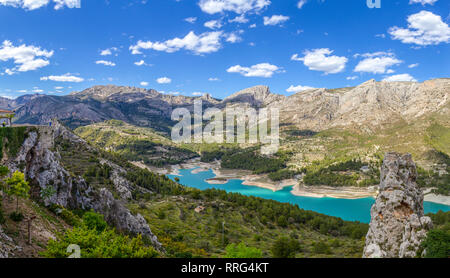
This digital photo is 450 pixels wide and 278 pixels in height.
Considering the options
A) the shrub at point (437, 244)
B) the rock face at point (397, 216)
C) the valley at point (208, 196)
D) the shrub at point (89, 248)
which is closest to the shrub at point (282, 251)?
the valley at point (208, 196)

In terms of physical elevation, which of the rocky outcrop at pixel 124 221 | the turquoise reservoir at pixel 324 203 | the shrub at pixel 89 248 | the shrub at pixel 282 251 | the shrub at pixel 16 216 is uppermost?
the shrub at pixel 16 216

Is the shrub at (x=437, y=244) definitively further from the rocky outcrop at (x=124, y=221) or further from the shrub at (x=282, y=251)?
the rocky outcrop at (x=124, y=221)

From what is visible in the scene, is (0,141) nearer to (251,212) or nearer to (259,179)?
(251,212)

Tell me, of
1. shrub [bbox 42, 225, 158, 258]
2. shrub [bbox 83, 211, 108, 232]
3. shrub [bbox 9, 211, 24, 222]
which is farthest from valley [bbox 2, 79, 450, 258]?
shrub [bbox 9, 211, 24, 222]

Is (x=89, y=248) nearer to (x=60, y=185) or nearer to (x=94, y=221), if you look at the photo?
(x=94, y=221)

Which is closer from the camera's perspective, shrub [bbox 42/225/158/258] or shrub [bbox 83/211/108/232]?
shrub [bbox 42/225/158/258]

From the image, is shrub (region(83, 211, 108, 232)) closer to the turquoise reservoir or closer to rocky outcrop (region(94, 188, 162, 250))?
rocky outcrop (region(94, 188, 162, 250))
